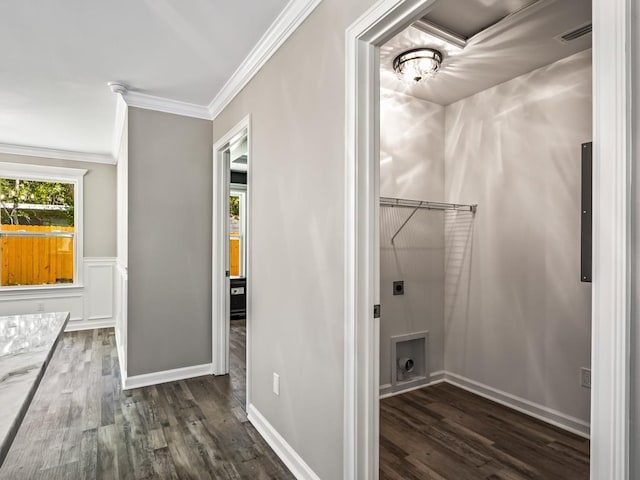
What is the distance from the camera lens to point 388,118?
3.07 m

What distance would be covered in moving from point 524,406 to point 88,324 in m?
5.44

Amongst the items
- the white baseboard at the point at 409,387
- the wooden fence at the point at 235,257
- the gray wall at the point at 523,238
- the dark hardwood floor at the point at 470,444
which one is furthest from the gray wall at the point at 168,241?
the wooden fence at the point at 235,257

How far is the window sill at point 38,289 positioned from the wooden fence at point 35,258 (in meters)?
0.11

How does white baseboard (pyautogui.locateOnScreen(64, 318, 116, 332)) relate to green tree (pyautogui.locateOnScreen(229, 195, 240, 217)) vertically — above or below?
below

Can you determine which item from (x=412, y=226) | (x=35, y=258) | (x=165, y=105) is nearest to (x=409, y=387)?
(x=412, y=226)

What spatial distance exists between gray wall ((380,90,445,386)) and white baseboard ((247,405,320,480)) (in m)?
1.04

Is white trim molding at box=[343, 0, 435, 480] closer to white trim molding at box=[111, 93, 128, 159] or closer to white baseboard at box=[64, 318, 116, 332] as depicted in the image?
white trim molding at box=[111, 93, 128, 159]

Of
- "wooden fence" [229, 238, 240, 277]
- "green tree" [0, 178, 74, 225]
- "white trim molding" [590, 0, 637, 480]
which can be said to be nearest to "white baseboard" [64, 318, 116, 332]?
"green tree" [0, 178, 74, 225]

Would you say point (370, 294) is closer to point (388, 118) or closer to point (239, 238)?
point (388, 118)

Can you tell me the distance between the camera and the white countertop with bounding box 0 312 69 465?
719 millimetres

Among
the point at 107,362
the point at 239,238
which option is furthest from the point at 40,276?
the point at 239,238

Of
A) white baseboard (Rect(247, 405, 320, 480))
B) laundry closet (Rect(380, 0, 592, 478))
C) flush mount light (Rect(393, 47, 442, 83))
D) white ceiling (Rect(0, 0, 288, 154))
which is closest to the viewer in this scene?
white baseboard (Rect(247, 405, 320, 480))

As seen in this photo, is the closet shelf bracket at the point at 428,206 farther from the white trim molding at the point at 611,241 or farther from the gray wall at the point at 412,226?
the white trim molding at the point at 611,241

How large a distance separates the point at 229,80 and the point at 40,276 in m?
4.20
